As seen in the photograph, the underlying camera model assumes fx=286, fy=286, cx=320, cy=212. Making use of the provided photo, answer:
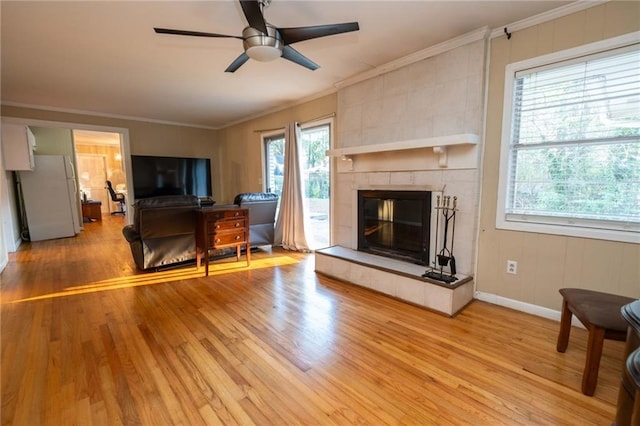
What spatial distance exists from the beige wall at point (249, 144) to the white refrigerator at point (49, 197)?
2863mm

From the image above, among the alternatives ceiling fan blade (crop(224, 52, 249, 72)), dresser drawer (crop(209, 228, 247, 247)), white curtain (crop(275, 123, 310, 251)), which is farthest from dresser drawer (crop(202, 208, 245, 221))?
ceiling fan blade (crop(224, 52, 249, 72))

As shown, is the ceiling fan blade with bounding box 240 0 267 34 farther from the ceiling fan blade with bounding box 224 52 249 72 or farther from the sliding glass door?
the sliding glass door

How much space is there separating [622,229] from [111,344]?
3728 mm

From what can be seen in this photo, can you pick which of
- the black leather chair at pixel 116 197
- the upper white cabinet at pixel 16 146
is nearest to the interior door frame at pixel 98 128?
the upper white cabinet at pixel 16 146

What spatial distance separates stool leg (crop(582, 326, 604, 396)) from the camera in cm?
151

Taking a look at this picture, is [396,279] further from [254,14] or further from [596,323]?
[254,14]

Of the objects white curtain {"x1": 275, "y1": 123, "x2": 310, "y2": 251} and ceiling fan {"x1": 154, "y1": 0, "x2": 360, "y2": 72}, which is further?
white curtain {"x1": 275, "y1": 123, "x2": 310, "y2": 251}

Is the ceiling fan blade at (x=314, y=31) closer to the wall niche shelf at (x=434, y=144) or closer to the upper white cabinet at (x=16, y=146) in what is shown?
the wall niche shelf at (x=434, y=144)

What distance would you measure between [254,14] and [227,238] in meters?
2.67

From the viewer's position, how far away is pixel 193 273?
3.61 m

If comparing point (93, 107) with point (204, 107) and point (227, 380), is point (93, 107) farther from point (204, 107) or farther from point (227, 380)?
point (227, 380)

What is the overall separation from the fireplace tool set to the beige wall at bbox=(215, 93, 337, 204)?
2.13 m

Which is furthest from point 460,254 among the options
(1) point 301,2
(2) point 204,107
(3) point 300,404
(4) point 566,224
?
(2) point 204,107

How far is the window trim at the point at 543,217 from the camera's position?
2.00m
